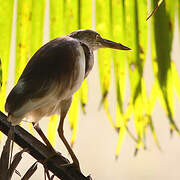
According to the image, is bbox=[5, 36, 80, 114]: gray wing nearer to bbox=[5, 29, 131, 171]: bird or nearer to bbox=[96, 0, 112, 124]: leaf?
bbox=[5, 29, 131, 171]: bird

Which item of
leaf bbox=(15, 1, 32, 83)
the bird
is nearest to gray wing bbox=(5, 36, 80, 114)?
the bird

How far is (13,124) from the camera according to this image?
0.49 metres

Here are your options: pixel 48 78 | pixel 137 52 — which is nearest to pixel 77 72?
pixel 48 78

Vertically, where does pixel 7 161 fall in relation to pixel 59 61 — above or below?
below

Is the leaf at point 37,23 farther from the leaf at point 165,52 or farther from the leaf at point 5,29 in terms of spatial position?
the leaf at point 165,52

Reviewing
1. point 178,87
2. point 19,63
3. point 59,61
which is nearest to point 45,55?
point 59,61

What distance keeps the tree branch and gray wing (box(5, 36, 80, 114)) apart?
51 millimetres

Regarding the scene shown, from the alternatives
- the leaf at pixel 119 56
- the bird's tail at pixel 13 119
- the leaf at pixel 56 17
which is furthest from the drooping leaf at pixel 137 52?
the bird's tail at pixel 13 119

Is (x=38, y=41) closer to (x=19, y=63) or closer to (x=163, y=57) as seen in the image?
(x=19, y=63)

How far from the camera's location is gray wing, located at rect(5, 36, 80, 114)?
49cm

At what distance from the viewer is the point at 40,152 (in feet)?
1.82

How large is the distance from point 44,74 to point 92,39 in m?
0.14

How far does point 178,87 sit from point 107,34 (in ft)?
0.51

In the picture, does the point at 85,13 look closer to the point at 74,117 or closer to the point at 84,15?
the point at 84,15
